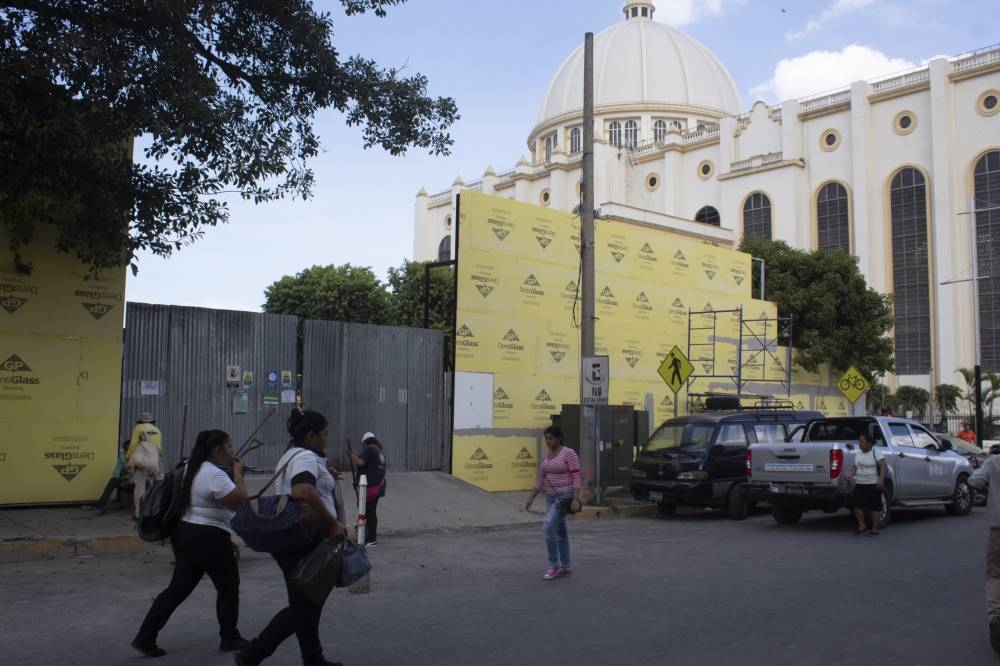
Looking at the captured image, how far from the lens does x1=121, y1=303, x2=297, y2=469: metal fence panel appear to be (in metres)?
13.9

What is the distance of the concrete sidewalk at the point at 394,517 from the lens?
10508 mm

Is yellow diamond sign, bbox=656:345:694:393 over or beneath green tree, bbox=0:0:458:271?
beneath

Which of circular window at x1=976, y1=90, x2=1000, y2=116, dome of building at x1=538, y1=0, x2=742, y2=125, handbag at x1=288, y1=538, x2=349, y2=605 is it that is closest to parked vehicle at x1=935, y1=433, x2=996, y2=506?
handbag at x1=288, y1=538, x2=349, y2=605

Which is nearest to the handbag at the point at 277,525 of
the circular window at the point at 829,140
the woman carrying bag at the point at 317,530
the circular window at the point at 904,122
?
the woman carrying bag at the point at 317,530

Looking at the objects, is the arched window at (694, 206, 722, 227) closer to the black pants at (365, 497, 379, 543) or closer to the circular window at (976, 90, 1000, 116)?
the circular window at (976, 90, 1000, 116)

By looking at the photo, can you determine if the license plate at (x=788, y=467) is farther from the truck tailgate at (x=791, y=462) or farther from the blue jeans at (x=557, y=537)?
the blue jeans at (x=557, y=537)

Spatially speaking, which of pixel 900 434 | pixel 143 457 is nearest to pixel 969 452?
pixel 900 434

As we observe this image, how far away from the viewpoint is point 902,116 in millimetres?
59375

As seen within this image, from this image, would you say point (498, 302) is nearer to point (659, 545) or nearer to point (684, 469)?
point (684, 469)

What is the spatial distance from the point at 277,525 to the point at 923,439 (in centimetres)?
1346

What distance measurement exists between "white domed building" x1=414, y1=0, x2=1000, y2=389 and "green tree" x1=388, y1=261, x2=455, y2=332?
8.93 metres

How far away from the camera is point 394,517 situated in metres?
13.9

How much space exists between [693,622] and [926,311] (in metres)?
56.7

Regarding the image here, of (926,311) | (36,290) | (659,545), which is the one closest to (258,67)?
(36,290)
